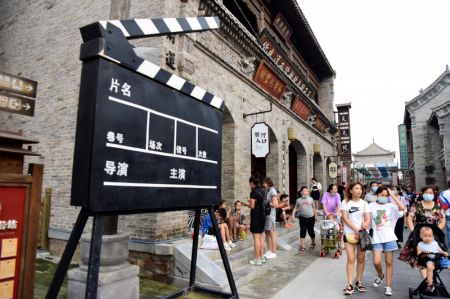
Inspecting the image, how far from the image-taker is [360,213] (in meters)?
4.98

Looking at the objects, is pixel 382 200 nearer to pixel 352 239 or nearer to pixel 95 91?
pixel 352 239

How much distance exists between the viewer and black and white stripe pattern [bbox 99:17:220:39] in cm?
262

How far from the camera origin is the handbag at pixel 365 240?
4.71 meters

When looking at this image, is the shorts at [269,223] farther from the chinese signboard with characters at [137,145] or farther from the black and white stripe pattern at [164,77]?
the black and white stripe pattern at [164,77]

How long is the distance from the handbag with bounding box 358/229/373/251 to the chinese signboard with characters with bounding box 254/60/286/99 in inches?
256

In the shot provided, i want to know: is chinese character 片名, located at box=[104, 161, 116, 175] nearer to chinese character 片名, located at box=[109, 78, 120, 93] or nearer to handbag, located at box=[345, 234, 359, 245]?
chinese character 片名, located at box=[109, 78, 120, 93]

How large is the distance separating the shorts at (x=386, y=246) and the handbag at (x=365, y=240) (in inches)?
7.9

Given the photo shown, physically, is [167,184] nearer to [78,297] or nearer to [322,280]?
[78,297]

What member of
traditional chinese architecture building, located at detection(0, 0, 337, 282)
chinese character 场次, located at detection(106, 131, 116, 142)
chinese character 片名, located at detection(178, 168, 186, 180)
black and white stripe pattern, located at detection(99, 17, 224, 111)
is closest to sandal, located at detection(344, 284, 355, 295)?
traditional chinese architecture building, located at detection(0, 0, 337, 282)

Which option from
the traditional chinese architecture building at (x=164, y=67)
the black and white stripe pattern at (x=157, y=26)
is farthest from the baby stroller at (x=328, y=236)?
the black and white stripe pattern at (x=157, y=26)

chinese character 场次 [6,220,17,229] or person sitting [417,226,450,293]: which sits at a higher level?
chinese character 场次 [6,220,17,229]

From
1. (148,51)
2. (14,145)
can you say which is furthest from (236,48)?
(14,145)

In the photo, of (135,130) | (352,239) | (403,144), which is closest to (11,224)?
(135,130)

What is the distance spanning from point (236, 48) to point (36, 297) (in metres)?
7.63
